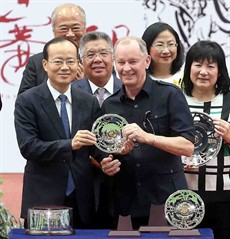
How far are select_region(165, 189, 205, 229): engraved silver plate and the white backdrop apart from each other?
2195 mm

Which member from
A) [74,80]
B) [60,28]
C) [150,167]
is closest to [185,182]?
[150,167]

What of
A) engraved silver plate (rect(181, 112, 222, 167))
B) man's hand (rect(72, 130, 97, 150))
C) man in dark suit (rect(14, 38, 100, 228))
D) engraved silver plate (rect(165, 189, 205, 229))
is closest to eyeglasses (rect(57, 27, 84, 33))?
man in dark suit (rect(14, 38, 100, 228))

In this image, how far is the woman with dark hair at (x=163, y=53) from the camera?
505 cm

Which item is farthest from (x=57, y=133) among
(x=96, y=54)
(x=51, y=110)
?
(x=96, y=54)

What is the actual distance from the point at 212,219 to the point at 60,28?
1320 millimetres

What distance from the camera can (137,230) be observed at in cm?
421

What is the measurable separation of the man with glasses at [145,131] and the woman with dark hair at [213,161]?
10.9 inches

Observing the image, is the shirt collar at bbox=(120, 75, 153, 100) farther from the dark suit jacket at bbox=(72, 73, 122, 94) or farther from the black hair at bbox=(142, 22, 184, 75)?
the black hair at bbox=(142, 22, 184, 75)

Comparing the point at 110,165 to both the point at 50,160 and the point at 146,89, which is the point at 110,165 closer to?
the point at 50,160

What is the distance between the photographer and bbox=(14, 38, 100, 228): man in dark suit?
14.7 ft

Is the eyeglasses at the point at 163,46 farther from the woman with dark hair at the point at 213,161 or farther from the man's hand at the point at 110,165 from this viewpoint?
the man's hand at the point at 110,165

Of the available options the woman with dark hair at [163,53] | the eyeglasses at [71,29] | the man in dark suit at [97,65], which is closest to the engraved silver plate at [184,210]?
the man in dark suit at [97,65]

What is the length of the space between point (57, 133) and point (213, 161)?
0.79 m

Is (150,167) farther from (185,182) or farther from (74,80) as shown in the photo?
(74,80)
